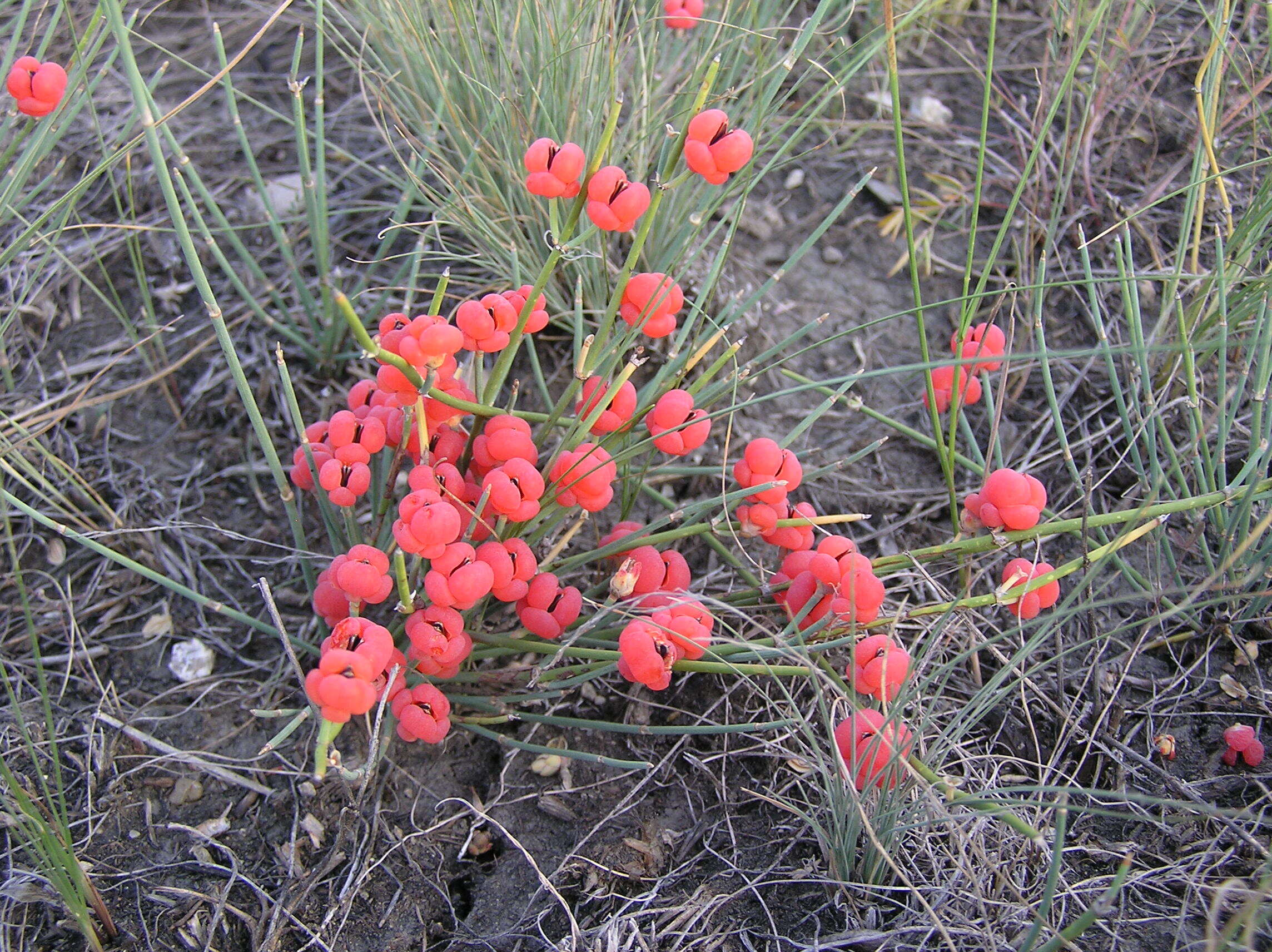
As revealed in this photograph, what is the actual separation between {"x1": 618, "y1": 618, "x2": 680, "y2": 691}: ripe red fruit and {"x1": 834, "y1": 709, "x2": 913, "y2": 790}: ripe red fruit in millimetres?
198

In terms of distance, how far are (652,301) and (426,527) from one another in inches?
13.9

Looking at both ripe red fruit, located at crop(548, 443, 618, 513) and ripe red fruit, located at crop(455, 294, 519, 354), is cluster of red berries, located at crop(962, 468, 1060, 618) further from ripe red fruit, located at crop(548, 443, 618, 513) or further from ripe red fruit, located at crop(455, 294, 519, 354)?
ripe red fruit, located at crop(455, 294, 519, 354)

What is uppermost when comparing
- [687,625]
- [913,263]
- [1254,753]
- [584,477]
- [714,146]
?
[714,146]

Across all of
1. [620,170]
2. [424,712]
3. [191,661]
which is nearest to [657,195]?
[620,170]

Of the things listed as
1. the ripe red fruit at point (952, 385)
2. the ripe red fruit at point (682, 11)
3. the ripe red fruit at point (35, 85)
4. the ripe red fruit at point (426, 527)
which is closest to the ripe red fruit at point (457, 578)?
the ripe red fruit at point (426, 527)

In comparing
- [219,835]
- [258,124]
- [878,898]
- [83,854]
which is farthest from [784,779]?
[258,124]

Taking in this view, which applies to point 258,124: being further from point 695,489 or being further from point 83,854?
point 83,854

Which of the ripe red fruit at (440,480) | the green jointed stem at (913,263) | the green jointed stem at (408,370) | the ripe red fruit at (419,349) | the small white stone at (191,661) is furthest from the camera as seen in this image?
the small white stone at (191,661)

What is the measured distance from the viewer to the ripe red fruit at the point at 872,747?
1.00 meters

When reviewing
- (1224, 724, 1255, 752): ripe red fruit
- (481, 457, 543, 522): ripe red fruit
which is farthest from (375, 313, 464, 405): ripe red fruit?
(1224, 724, 1255, 752): ripe red fruit

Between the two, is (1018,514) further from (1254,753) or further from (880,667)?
(1254,753)

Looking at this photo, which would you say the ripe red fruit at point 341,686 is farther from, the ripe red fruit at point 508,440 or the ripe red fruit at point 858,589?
the ripe red fruit at point 858,589

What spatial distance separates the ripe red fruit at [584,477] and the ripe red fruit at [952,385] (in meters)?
0.52

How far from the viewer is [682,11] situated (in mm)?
1526
